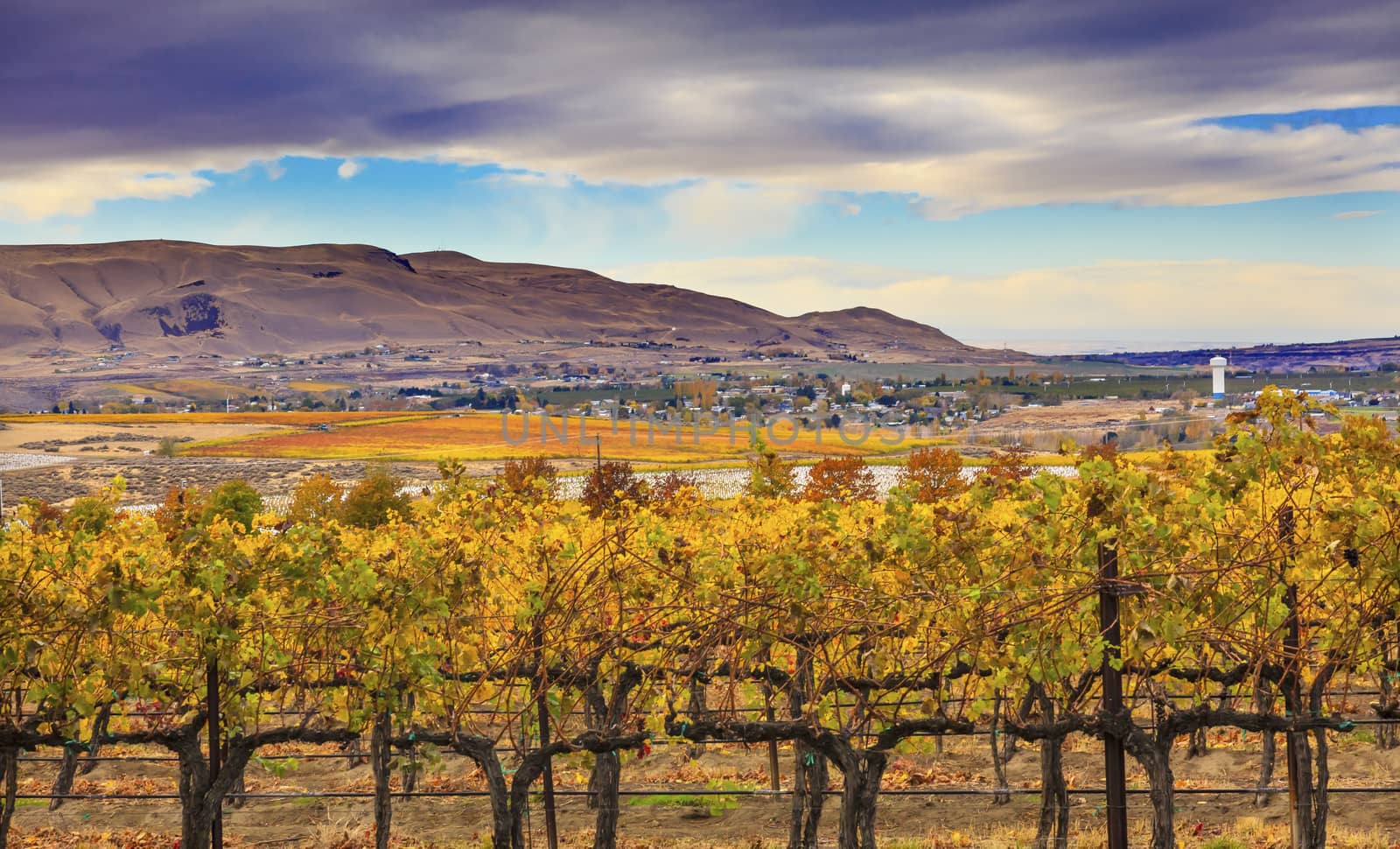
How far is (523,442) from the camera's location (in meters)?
158

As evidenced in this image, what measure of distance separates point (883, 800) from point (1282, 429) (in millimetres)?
9876

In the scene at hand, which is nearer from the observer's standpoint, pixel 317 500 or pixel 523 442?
pixel 317 500

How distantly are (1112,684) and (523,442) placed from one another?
15096 cm

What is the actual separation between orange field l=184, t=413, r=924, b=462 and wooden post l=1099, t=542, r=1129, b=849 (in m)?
119

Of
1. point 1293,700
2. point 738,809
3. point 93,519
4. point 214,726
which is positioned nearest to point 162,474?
point 93,519

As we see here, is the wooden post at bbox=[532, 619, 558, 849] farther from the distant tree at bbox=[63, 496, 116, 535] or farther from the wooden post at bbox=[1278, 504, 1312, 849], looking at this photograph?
the distant tree at bbox=[63, 496, 116, 535]

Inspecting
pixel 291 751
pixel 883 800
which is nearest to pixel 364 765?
pixel 291 751

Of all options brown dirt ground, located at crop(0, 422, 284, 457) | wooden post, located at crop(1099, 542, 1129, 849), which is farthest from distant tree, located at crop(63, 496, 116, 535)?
brown dirt ground, located at crop(0, 422, 284, 457)

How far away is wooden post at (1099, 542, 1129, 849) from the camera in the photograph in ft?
30.7

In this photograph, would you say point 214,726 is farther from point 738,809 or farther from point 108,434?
point 108,434

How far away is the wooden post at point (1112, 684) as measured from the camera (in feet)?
30.7

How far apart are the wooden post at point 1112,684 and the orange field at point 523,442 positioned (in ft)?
391

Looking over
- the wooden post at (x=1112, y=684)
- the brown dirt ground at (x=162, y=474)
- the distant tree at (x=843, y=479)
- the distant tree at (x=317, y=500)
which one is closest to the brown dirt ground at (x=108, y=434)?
the brown dirt ground at (x=162, y=474)

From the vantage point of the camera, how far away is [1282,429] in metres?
11.5
